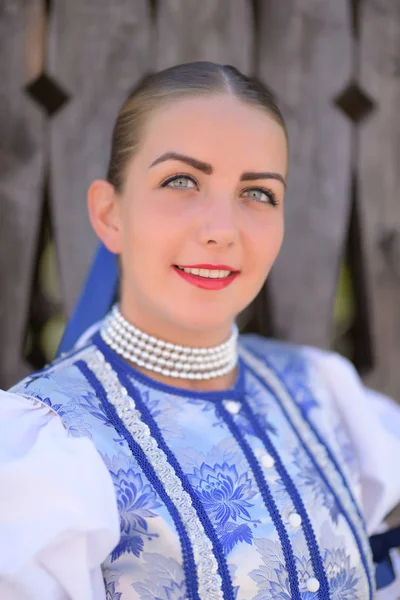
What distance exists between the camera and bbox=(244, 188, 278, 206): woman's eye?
119 cm

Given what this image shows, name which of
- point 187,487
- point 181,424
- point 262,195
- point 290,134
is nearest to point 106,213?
point 262,195

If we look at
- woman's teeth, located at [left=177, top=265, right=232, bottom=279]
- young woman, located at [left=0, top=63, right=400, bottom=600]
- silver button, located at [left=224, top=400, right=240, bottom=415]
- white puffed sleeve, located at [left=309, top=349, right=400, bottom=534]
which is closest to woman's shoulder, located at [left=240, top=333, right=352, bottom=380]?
white puffed sleeve, located at [left=309, top=349, right=400, bottom=534]

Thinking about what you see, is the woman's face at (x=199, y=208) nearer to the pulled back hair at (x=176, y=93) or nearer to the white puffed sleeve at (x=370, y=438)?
the pulled back hair at (x=176, y=93)

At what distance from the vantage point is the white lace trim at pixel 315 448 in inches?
48.0

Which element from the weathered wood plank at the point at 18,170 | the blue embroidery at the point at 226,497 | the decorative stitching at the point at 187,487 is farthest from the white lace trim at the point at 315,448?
the weathered wood plank at the point at 18,170

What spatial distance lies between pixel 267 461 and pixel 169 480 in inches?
8.2

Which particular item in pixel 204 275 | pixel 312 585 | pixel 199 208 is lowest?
pixel 312 585

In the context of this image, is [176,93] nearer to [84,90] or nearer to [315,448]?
[84,90]

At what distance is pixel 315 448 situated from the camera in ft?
4.21

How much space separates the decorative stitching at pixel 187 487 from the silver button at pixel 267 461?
0.17 meters

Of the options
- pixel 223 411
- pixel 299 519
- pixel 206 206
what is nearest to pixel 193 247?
pixel 206 206

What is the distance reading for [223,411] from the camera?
1.20 meters

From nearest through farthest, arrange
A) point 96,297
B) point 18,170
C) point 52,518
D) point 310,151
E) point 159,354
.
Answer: point 52,518 < point 159,354 < point 96,297 < point 18,170 < point 310,151

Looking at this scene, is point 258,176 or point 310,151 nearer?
point 258,176
